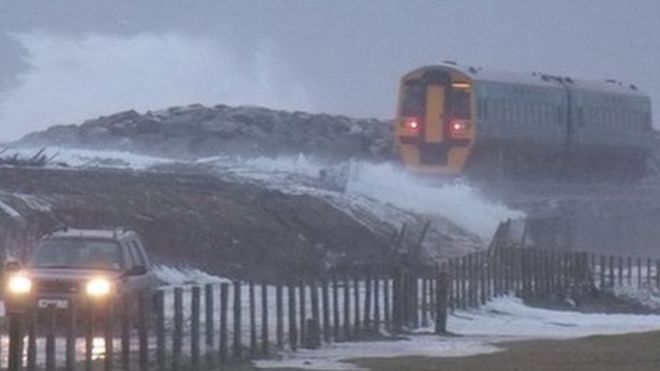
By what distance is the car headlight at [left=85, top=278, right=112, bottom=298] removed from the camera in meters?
27.6

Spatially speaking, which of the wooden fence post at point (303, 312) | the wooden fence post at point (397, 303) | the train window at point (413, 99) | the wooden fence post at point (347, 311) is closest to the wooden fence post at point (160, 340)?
the wooden fence post at point (303, 312)

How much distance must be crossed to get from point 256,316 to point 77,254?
2.58 m

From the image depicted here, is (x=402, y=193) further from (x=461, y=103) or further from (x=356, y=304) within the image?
(x=356, y=304)

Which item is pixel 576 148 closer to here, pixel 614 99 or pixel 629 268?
pixel 614 99

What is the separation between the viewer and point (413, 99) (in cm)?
6650

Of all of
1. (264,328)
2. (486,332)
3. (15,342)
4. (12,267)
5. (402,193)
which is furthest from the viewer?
(402,193)

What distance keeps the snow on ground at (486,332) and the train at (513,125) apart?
2306 centimetres

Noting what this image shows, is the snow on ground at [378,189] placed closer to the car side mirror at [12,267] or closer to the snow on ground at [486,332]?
the snow on ground at [486,332]

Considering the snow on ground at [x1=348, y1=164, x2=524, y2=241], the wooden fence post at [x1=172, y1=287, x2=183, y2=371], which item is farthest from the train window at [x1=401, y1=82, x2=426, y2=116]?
the wooden fence post at [x1=172, y1=287, x2=183, y2=371]

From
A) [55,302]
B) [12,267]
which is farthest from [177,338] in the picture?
[12,267]

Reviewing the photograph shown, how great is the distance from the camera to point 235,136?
298 feet

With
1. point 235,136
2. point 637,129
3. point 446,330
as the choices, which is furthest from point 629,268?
point 235,136

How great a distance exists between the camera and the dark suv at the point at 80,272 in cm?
2753

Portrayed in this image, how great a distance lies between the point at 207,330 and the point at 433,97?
40593mm
